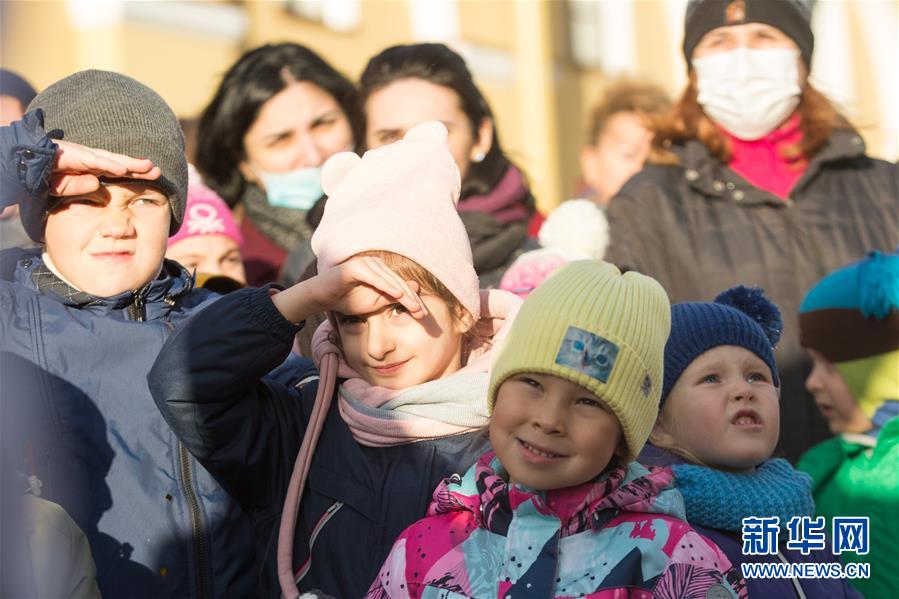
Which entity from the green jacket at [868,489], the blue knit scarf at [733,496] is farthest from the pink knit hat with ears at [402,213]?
the green jacket at [868,489]

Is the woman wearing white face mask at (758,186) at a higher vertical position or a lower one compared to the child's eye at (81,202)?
lower

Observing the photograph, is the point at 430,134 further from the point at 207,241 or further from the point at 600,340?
the point at 207,241

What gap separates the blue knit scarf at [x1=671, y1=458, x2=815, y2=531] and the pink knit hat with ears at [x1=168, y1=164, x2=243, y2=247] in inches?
93.9

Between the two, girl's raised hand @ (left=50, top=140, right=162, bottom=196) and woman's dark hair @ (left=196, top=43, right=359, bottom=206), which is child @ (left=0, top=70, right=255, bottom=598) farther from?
woman's dark hair @ (left=196, top=43, right=359, bottom=206)

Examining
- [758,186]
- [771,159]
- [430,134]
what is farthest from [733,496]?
[771,159]

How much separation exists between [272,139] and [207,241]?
33.0 inches

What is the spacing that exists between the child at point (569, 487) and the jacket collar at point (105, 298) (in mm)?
1070

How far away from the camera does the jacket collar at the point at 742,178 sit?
529 cm

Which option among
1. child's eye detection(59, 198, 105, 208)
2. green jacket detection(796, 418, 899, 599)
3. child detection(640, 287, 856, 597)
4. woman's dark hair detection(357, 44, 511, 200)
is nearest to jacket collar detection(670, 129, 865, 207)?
woman's dark hair detection(357, 44, 511, 200)

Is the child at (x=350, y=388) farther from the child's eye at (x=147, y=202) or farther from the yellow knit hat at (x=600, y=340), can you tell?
the child's eye at (x=147, y=202)

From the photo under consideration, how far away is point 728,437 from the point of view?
11.8ft

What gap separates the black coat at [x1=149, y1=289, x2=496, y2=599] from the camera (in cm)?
338

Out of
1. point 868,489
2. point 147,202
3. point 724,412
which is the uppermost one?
point 147,202

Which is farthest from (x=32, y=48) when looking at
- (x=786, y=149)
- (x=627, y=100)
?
(x=786, y=149)
